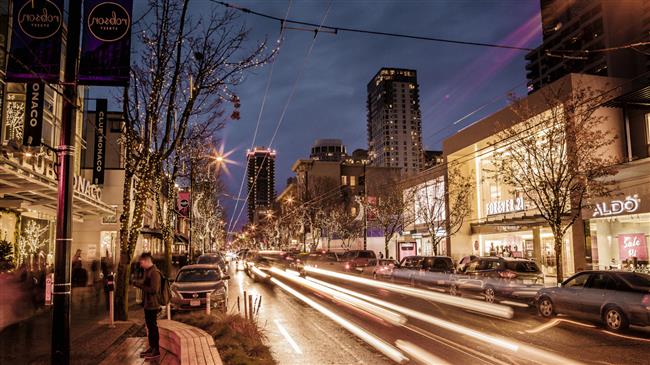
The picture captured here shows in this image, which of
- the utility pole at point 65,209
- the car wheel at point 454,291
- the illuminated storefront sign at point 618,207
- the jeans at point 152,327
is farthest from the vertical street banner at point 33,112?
the illuminated storefront sign at point 618,207

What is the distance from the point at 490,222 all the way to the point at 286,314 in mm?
22477

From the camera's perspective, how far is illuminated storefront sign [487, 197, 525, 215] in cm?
3400

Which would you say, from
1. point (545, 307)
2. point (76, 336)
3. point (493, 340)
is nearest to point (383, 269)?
point (545, 307)

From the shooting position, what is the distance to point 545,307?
1664 centimetres

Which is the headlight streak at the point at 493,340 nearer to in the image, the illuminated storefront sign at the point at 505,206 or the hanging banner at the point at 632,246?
the hanging banner at the point at 632,246

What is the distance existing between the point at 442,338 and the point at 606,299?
5.34m

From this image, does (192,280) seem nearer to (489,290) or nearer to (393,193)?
(489,290)

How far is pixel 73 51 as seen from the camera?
8055 millimetres

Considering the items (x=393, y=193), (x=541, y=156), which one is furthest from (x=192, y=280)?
(x=393, y=193)

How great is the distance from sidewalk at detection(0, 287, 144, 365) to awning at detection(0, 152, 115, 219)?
394cm

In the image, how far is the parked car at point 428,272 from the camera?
2512 cm

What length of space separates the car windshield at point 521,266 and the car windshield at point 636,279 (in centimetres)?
616

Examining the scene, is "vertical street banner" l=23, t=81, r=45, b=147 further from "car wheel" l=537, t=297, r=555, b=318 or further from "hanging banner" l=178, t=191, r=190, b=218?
"hanging banner" l=178, t=191, r=190, b=218

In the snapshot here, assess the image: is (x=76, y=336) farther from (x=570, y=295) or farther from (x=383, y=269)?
Result: (x=383, y=269)
